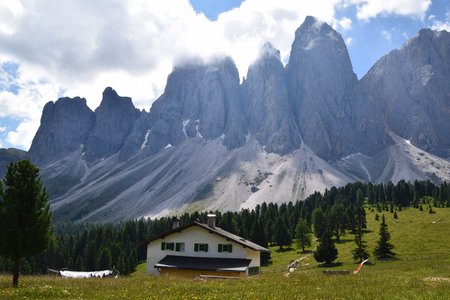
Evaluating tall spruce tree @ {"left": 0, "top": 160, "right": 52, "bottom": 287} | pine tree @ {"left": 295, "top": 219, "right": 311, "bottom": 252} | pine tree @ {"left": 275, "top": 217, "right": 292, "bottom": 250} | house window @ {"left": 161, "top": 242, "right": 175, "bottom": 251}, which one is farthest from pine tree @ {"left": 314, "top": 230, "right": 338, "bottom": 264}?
tall spruce tree @ {"left": 0, "top": 160, "right": 52, "bottom": 287}

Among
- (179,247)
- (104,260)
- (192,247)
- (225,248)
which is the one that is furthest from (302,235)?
(179,247)

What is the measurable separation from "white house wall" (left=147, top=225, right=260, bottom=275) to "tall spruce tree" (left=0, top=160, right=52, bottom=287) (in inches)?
1038

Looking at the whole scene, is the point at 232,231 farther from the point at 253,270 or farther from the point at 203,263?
the point at 203,263

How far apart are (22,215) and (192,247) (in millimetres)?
29002

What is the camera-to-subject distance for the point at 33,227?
3284 centimetres

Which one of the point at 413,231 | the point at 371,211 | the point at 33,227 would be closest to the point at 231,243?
the point at 33,227

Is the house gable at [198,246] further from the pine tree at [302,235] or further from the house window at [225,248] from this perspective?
the pine tree at [302,235]

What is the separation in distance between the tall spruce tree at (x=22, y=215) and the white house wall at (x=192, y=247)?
86.5 feet

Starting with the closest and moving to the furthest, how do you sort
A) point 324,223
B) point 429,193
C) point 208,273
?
point 208,273, point 324,223, point 429,193

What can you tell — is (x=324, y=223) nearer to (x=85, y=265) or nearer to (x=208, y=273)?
(x=85, y=265)

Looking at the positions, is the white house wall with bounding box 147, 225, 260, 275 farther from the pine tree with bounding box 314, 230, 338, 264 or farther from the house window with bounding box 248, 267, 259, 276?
the pine tree with bounding box 314, 230, 338, 264

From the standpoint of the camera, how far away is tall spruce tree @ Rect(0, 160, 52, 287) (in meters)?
32.2

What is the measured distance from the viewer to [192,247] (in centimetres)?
5850

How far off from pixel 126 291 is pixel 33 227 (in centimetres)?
1103
